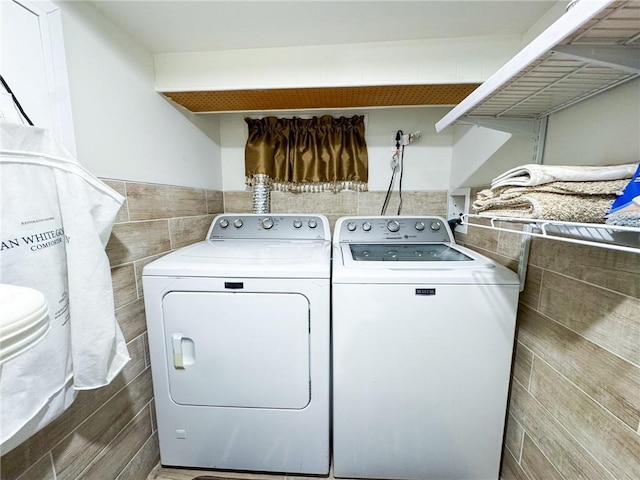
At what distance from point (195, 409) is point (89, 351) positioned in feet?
2.02

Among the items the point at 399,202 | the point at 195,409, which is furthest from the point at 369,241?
the point at 195,409

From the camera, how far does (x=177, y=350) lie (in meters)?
1.15

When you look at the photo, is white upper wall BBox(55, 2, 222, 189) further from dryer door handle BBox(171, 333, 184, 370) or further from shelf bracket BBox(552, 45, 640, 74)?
shelf bracket BBox(552, 45, 640, 74)

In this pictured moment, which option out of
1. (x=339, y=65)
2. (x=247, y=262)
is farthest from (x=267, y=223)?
(x=339, y=65)

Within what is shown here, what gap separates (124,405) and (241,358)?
0.57m

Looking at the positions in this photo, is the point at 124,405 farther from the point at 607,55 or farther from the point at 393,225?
the point at 607,55

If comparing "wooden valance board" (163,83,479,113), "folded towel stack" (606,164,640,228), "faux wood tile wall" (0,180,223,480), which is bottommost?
"faux wood tile wall" (0,180,223,480)

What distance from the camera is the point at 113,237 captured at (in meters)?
1.06

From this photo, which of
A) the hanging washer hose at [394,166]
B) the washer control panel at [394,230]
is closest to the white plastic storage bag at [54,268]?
the washer control panel at [394,230]

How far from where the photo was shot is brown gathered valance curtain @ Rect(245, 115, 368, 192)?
194cm

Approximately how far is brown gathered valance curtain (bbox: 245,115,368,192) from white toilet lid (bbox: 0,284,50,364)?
1697mm

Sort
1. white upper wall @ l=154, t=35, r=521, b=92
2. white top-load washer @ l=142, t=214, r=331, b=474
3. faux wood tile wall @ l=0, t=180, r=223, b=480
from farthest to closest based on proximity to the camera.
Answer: white upper wall @ l=154, t=35, r=521, b=92, white top-load washer @ l=142, t=214, r=331, b=474, faux wood tile wall @ l=0, t=180, r=223, b=480

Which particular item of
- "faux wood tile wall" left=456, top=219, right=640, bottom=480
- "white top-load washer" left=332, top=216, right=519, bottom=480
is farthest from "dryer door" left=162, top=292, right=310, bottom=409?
"faux wood tile wall" left=456, top=219, right=640, bottom=480

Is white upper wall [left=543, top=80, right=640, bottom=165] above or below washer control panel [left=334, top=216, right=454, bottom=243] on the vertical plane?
above
